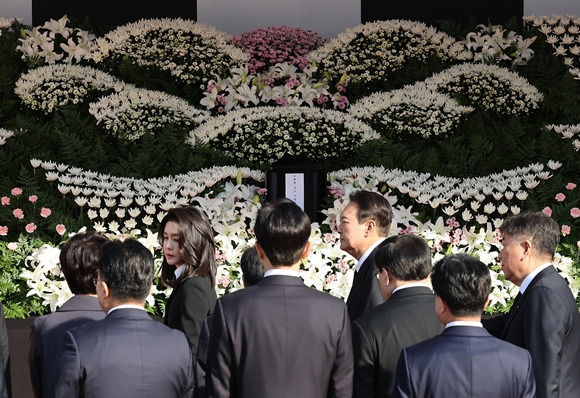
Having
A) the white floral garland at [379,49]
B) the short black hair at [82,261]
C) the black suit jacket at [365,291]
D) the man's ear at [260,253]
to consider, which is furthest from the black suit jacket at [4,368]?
the white floral garland at [379,49]

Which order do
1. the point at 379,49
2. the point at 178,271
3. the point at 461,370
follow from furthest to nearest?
the point at 379,49 < the point at 178,271 < the point at 461,370

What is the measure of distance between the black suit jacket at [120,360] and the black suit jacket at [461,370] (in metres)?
0.66

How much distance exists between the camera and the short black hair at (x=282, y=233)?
9.88ft

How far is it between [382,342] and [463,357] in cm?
42

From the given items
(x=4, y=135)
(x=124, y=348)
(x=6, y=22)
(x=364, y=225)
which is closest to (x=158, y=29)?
(x=6, y=22)

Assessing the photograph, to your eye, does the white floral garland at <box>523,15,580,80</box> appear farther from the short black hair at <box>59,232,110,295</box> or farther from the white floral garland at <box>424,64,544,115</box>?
the short black hair at <box>59,232,110,295</box>

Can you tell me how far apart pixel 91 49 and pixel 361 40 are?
99.2 inches

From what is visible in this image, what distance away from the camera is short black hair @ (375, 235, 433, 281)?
3258 mm

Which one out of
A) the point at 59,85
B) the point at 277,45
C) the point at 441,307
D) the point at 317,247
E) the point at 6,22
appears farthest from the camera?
the point at 6,22

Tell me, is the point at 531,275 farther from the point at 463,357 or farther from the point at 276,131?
Answer: the point at 276,131

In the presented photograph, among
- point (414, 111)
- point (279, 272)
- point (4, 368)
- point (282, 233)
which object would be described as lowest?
point (4, 368)

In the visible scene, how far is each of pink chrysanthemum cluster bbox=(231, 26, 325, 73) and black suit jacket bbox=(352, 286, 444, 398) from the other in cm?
620

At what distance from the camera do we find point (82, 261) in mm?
3225

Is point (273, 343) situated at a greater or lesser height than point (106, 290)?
lesser
